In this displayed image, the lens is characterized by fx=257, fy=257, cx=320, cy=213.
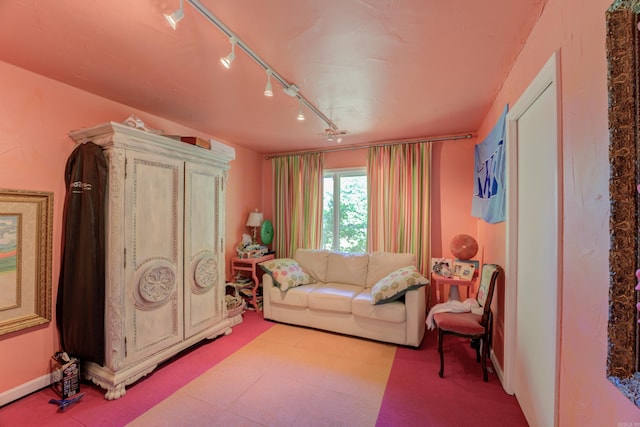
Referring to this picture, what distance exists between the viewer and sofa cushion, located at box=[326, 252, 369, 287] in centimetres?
350

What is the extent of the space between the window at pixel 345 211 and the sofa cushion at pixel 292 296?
1.01m

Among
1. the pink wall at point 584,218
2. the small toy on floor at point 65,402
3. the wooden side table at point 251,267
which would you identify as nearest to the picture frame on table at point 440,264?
the pink wall at point 584,218

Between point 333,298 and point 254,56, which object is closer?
point 254,56

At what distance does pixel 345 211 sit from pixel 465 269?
1.85 metres

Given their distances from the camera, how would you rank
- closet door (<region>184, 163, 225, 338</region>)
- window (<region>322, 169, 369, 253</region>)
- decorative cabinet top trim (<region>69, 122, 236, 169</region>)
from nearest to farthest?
1. decorative cabinet top trim (<region>69, 122, 236, 169</region>)
2. closet door (<region>184, 163, 225, 338</region>)
3. window (<region>322, 169, 369, 253</region>)

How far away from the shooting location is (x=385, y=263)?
3406 millimetres

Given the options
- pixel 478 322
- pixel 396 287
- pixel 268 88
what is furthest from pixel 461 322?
pixel 268 88

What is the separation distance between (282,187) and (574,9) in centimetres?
A: 368

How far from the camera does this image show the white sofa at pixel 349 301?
8.86 ft

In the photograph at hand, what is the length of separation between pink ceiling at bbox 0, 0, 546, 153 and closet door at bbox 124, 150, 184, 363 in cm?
69

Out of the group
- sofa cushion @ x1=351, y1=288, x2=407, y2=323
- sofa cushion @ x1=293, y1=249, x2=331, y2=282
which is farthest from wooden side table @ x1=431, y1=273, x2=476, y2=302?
sofa cushion @ x1=293, y1=249, x2=331, y2=282

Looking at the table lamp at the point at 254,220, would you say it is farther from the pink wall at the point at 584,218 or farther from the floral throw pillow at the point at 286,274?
the pink wall at the point at 584,218

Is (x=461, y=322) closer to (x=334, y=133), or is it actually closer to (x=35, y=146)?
(x=334, y=133)

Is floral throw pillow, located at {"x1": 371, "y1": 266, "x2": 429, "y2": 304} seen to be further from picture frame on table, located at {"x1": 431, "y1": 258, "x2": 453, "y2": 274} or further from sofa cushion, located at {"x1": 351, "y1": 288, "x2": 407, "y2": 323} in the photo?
picture frame on table, located at {"x1": 431, "y1": 258, "x2": 453, "y2": 274}
